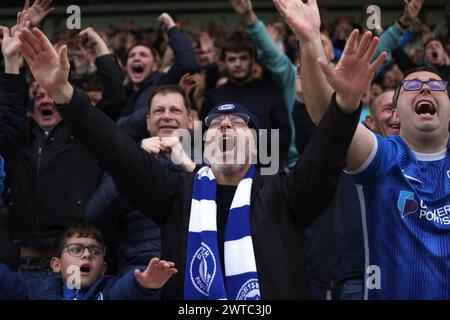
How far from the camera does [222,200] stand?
391 cm

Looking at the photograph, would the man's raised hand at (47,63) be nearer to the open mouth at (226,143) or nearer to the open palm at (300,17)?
the open mouth at (226,143)

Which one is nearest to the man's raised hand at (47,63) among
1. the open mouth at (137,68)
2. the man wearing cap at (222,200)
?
the man wearing cap at (222,200)

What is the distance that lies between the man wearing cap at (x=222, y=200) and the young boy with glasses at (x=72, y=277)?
473 mm

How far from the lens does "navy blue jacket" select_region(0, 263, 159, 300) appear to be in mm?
3750

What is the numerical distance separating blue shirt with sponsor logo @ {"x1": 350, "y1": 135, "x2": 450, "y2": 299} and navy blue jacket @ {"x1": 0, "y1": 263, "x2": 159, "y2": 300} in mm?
1081

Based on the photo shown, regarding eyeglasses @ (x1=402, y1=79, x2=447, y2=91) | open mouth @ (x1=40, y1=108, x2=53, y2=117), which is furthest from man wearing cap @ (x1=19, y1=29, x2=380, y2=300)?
open mouth @ (x1=40, y1=108, x2=53, y2=117)

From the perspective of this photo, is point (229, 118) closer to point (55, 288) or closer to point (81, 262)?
point (81, 262)

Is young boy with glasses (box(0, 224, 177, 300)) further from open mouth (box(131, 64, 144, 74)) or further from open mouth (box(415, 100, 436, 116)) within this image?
open mouth (box(131, 64, 144, 74))

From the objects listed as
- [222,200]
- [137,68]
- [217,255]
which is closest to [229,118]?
[222,200]

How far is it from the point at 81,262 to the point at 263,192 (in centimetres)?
130

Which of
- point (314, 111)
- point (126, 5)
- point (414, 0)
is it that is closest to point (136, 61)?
point (414, 0)

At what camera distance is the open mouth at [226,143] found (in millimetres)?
4004

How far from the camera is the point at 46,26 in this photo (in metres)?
11.8
